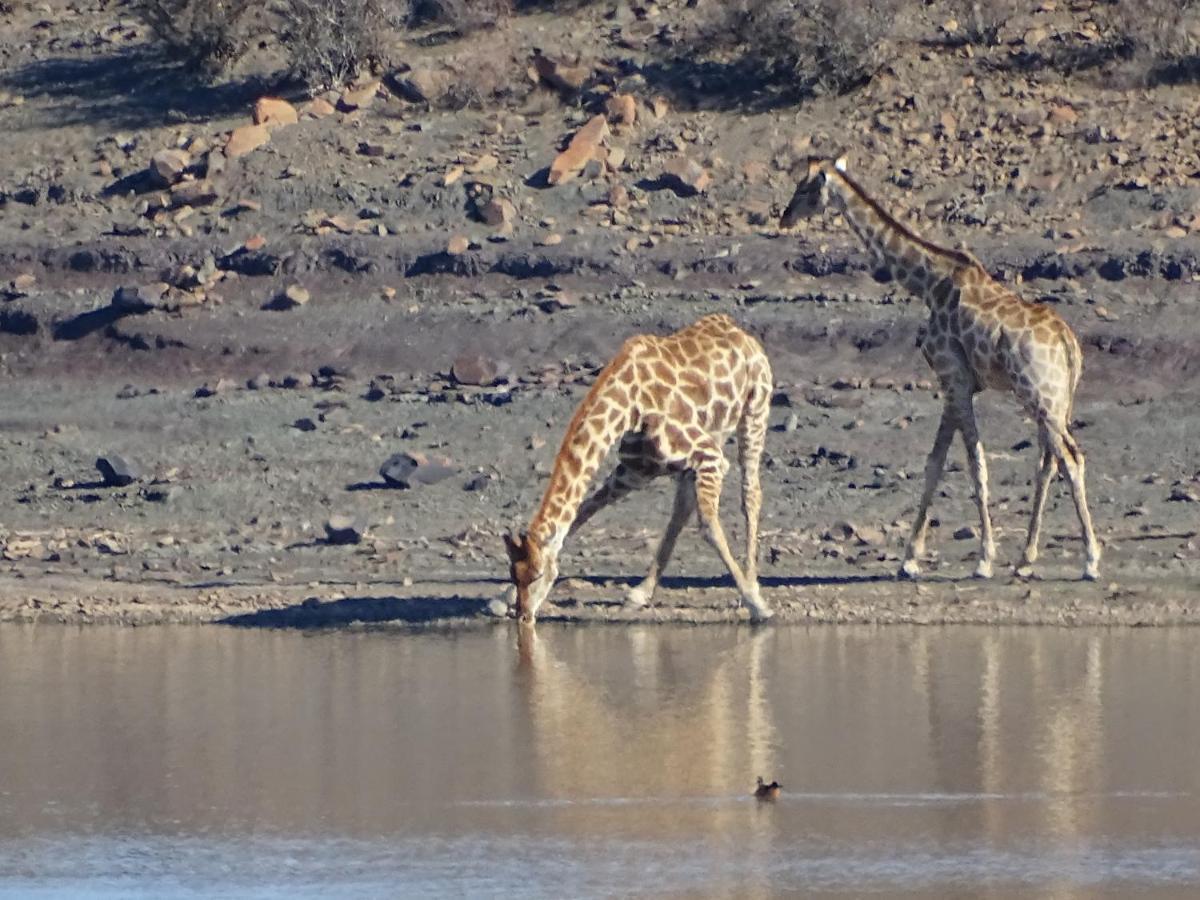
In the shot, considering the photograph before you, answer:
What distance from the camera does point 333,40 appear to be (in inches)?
947

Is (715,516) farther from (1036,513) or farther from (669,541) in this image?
(1036,513)

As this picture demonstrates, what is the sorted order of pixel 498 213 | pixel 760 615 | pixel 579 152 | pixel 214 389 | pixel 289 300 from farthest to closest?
1. pixel 579 152
2. pixel 498 213
3. pixel 289 300
4. pixel 214 389
5. pixel 760 615

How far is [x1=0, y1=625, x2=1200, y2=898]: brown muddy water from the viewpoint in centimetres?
851

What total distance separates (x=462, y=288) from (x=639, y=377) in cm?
757

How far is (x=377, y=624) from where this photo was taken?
43.2ft

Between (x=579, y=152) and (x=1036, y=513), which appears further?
(x=579, y=152)

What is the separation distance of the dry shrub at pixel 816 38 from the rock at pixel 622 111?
1513mm

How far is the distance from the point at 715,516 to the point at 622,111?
10.2 m

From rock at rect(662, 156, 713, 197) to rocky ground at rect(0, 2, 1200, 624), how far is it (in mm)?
42

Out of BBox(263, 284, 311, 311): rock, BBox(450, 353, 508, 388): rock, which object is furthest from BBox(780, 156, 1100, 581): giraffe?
Result: BBox(263, 284, 311, 311): rock

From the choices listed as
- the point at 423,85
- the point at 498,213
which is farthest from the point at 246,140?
the point at 498,213

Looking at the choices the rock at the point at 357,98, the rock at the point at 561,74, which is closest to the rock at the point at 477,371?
the rock at the point at 561,74

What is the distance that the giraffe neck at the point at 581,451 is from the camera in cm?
1268

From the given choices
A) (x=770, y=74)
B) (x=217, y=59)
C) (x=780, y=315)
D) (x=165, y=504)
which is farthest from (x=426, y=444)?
(x=217, y=59)
